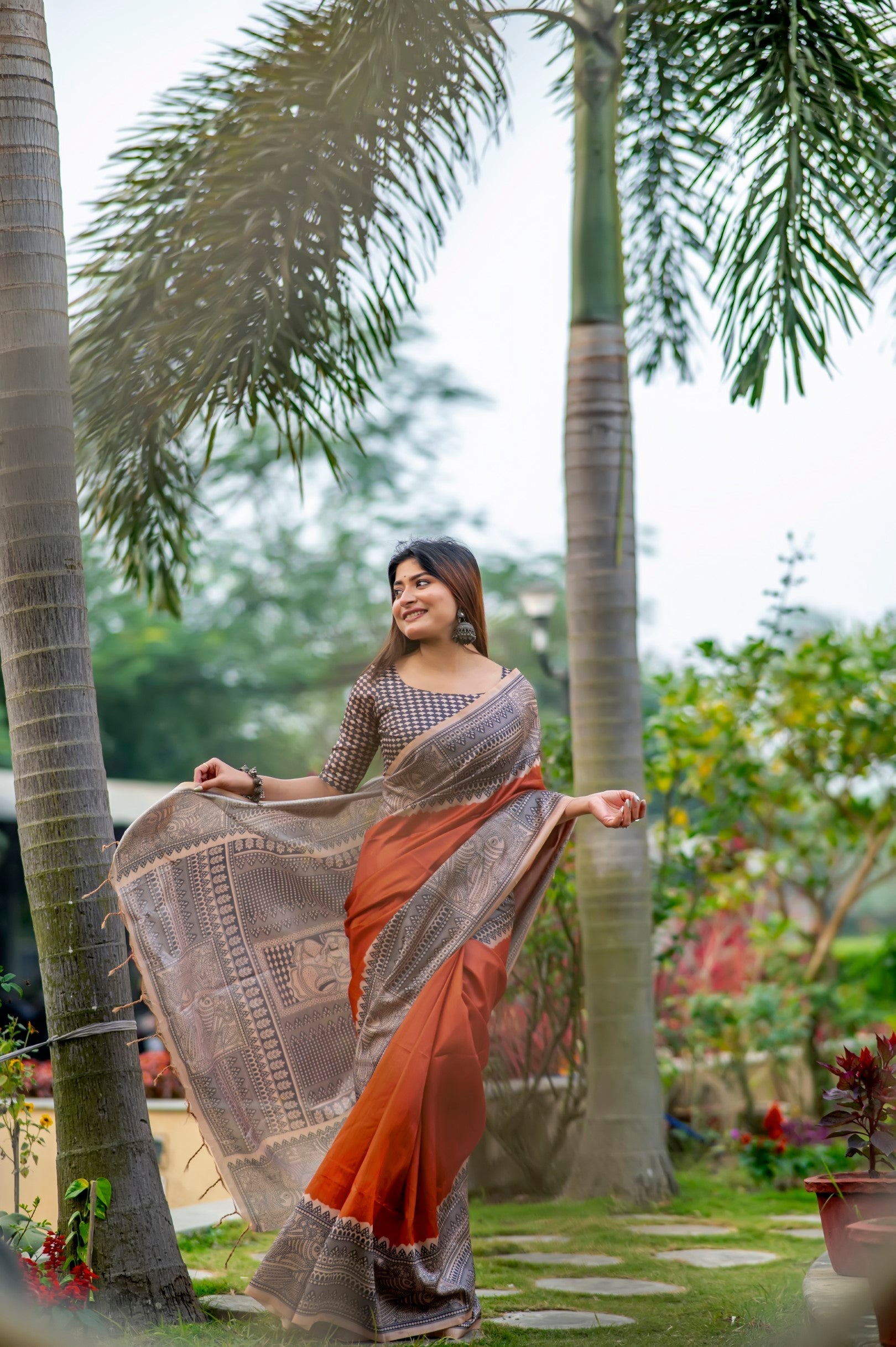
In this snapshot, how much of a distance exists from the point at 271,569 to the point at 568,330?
15505mm

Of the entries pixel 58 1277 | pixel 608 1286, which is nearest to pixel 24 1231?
pixel 58 1277

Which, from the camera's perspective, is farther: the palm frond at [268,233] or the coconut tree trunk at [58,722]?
the palm frond at [268,233]

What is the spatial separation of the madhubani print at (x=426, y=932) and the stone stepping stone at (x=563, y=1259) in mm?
1288

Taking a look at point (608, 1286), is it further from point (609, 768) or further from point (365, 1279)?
point (609, 768)

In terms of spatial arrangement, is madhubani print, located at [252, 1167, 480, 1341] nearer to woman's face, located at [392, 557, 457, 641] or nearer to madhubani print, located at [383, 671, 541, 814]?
madhubani print, located at [383, 671, 541, 814]

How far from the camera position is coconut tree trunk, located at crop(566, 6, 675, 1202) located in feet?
16.5

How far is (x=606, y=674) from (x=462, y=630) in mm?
1860

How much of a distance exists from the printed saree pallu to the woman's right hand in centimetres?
4

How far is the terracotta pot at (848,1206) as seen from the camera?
2.88m

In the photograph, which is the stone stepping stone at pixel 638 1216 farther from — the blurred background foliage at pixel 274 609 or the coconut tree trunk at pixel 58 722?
the blurred background foliage at pixel 274 609

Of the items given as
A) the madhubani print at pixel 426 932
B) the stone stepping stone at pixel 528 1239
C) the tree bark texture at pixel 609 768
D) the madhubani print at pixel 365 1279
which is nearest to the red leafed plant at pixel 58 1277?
the madhubani print at pixel 365 1279

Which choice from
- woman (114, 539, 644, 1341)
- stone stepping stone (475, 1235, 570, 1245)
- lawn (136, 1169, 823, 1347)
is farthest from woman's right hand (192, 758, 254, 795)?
stone stepping stone (475, 1235, 570, 1245)

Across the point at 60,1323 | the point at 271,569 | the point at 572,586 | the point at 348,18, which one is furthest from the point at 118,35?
the point at 271,569

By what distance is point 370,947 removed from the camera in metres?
3.17
